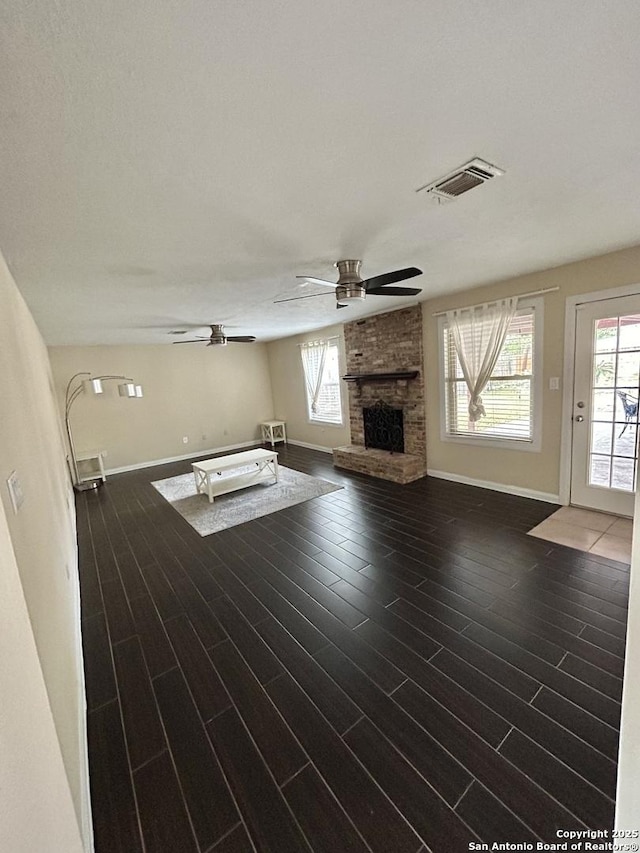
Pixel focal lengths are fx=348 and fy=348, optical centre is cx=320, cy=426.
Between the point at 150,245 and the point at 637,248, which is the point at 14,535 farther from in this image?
the point at 637,248

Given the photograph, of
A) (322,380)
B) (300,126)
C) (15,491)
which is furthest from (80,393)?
(300,126)

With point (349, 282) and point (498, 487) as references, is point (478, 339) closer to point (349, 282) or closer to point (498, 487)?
point (498, 487)

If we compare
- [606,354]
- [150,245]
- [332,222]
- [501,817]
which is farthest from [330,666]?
[606,354]

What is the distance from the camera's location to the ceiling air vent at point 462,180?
5.11 ft

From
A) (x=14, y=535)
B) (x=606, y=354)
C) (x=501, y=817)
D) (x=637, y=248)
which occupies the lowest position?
(x=501, y=817)

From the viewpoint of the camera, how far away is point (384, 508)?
393 centimetres

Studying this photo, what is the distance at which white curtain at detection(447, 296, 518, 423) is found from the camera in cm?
382

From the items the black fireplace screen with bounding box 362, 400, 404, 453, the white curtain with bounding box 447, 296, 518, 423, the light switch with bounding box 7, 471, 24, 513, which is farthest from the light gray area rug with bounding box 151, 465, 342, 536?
the light switch with bounding box 7, 471, 24, 513

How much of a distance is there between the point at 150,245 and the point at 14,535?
5.95ft

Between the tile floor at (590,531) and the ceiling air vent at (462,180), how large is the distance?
2.80m

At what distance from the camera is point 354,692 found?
1.74m

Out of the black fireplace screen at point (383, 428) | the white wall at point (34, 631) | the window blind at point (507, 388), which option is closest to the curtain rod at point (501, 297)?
the window blind at point (507, 388)

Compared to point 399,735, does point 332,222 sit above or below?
above

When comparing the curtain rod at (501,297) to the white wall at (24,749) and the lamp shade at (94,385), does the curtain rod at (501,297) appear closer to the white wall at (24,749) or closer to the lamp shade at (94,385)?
the white wall at (24,749)
